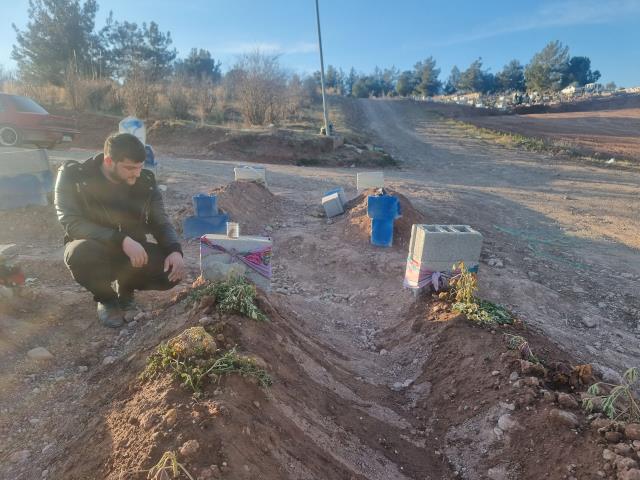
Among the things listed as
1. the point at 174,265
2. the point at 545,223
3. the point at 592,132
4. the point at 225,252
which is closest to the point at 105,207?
the point at 174,265

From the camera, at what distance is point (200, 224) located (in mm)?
6012

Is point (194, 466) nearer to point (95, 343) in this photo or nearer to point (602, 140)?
point (95, 343)

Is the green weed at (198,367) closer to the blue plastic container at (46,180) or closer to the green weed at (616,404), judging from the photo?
the green weed at (616,404)

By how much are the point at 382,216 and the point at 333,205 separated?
1.81 m

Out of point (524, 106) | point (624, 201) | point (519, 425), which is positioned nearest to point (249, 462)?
point (519, 425)

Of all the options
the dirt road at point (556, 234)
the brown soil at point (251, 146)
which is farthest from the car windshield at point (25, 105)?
the dirt road at point (556, 234)

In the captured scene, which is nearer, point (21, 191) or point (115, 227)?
point (115, 227)

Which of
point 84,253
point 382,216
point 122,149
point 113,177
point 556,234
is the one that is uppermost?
point 122,149

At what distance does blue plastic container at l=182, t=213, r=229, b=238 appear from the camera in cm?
601

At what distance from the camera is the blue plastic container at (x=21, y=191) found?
5.79 m

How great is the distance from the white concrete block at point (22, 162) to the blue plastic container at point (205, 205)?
6.96ft

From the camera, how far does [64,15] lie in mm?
26797

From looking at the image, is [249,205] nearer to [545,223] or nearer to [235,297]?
[235,297]

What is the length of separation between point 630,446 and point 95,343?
3240 millimetres
